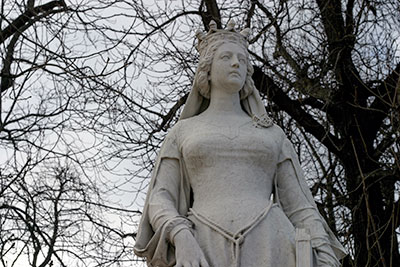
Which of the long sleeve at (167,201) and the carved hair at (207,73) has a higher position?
the carved hair at (207,73)

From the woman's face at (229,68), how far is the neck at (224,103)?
0.14 ft

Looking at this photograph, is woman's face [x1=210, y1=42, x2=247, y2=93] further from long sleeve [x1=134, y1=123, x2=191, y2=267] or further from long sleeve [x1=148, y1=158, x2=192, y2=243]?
long sleeve [x1=148, y1=158, x2=192, y2=243]

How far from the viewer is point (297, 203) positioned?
6.60 metres

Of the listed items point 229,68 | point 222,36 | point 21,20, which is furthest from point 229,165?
point 21,20

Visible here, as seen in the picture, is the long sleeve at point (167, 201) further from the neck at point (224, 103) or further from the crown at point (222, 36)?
the crown at point (222, 36)

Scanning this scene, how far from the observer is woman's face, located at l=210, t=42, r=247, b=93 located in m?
6.77

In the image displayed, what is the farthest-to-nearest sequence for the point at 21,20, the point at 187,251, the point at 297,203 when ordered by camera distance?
the point at 21,20
the point at 297,203
the point at 187,251

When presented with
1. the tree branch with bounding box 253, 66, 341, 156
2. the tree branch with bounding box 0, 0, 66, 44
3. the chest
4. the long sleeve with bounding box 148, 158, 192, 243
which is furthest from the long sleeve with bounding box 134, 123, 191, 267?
the tree branch with bounding box 0, 0, 66, 44

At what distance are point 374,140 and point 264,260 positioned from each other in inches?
270

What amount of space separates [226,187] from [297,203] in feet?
1.72

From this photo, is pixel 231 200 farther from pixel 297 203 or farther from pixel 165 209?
pixel 297 203

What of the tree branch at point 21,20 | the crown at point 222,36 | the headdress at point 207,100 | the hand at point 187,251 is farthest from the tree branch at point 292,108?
the hand at point 187,251

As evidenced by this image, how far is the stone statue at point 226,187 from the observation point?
6113 millimetres

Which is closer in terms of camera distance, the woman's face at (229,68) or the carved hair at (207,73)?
the woman's face at (229,68)
